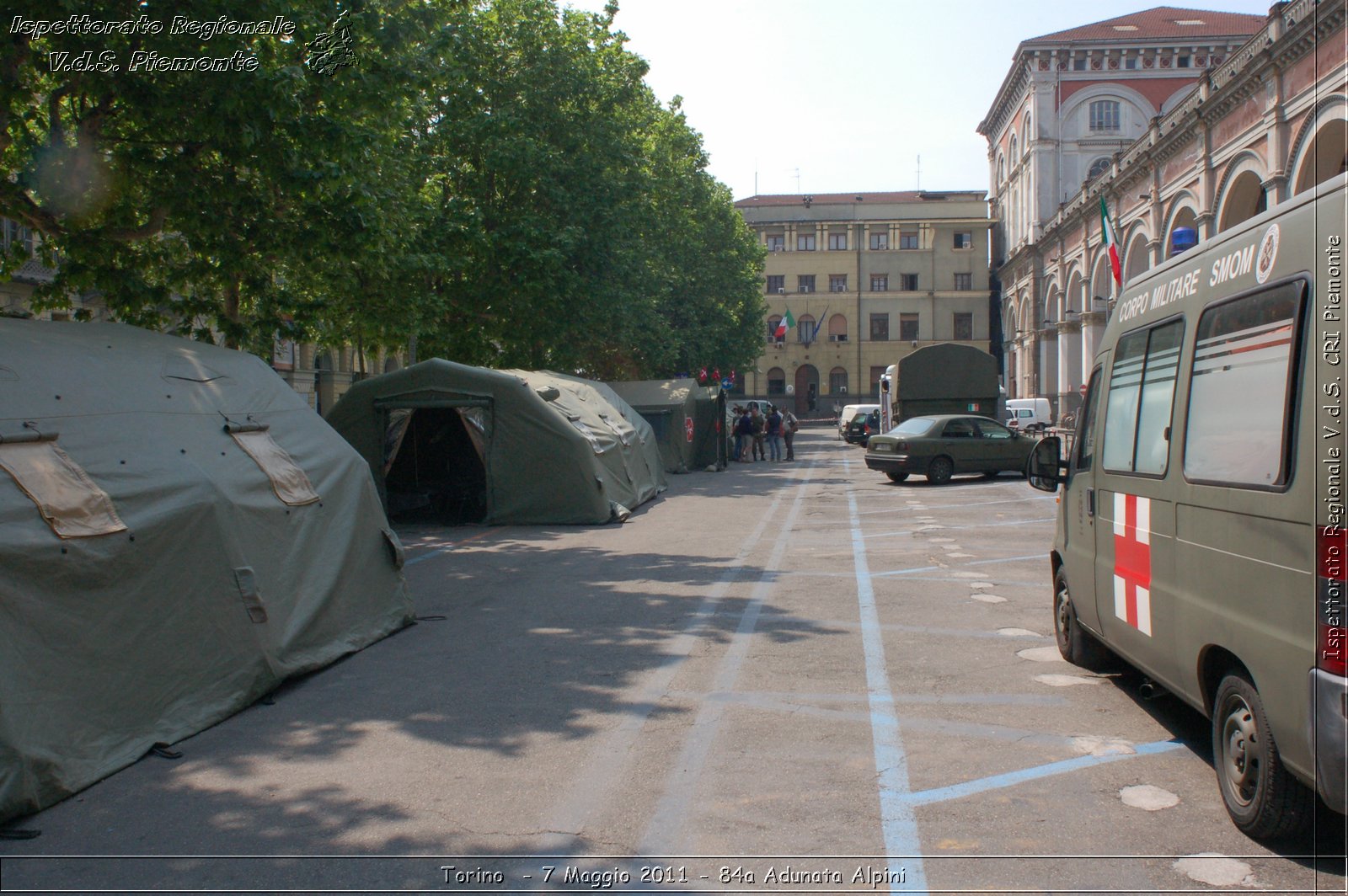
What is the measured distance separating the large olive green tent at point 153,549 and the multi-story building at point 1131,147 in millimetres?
22972

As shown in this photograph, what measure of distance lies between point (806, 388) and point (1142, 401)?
7652cm

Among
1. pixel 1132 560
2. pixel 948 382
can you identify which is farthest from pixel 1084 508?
pixel 948 382

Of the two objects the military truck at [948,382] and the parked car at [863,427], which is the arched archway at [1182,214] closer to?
the military truck at [948,382]

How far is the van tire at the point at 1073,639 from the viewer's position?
7090 millimetres

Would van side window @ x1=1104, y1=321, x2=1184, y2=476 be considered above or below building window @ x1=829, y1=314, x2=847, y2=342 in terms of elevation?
below

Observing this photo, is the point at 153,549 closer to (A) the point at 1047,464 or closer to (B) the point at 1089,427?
(A) the point at 1047,464

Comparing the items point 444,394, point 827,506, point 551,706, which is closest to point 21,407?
point 551,706

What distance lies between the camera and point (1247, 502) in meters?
4.15

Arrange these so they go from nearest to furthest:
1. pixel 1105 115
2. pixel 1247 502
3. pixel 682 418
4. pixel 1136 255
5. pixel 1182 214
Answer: pixel 1247 502
pixel 682 418
pixel 1182 214
pixel 1136 255
pixel 1105 115

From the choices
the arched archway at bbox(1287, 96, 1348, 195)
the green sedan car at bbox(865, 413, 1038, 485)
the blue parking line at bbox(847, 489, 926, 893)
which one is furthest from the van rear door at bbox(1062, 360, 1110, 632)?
the arched archway at bbox(1287, 96, 1348, 195)

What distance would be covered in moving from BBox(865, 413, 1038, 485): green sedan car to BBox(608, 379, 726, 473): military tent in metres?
6.76

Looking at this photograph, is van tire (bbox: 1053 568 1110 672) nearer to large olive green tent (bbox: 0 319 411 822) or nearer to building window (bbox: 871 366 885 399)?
large olive green tent (bbox: 0 319 411 822)

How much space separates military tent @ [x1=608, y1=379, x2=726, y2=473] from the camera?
97.3 ft

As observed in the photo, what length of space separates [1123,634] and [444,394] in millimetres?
12641
